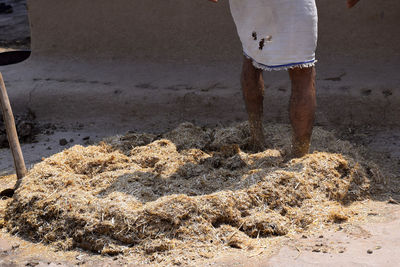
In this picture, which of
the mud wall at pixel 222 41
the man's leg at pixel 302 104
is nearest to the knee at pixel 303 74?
the man's leg at pixel 302 104

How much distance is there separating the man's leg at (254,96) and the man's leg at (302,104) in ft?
1.18

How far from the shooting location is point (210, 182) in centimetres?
321

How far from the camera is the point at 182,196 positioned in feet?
9.34

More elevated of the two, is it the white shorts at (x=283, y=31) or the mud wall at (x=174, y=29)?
the white shorts at (x=283, y=31)

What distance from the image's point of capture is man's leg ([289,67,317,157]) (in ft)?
10.6

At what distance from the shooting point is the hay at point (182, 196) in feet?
8.98

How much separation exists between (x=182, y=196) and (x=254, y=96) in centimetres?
103

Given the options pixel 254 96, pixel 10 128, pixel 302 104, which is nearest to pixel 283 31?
pixel 302 104

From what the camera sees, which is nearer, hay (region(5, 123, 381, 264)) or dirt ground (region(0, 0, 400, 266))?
dirt ground (region(0, 0, 400, 266))

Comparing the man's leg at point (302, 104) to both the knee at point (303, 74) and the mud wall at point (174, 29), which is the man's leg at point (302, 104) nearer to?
the knee at point (303, 74)

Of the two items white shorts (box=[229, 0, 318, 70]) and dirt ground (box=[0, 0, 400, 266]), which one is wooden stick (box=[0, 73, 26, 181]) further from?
white shorts (box=[229, 0, 318, 70])

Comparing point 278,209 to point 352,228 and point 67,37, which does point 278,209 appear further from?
point 67,37

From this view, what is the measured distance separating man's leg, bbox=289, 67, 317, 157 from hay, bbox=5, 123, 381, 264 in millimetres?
140

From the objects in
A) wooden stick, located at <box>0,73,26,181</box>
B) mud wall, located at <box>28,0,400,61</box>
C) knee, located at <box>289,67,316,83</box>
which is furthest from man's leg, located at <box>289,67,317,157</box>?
wooden stick, located at <box>0,73,26,181</box>
